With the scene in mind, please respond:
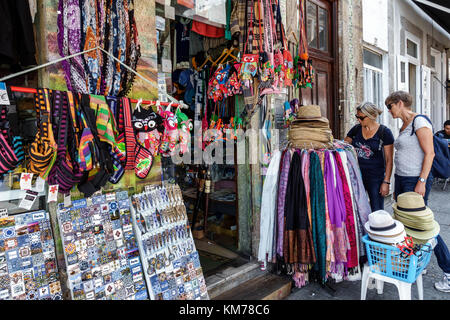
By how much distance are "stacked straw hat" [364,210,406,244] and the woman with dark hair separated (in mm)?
825

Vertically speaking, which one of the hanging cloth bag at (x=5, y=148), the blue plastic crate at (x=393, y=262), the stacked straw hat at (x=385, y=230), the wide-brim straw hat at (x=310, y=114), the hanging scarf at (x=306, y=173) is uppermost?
the wide-brim straw hat at (x=310, y=114)

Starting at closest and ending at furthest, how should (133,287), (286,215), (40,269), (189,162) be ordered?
(40,269)
(133,287)
(286,215)
(189,162)

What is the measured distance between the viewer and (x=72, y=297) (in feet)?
6.56

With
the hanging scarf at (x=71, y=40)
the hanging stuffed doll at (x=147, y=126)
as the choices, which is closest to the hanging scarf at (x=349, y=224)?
the hanging stuffed doll at (x=147, y=126)

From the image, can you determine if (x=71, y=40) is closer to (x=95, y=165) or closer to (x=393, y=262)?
(x=95, y=165)

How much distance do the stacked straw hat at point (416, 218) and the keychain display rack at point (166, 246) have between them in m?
1.87

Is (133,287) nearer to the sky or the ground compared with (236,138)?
nearer to the ground

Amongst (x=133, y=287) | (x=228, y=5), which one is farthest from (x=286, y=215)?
(x=228, y=5)

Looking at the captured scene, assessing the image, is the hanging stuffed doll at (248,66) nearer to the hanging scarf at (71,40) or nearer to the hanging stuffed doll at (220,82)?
the hanging stuffed doll at (220,82)

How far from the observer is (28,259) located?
1.90m

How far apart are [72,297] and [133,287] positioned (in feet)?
1.30

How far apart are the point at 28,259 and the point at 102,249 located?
1.39 feet

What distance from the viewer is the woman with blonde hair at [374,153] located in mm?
3564
